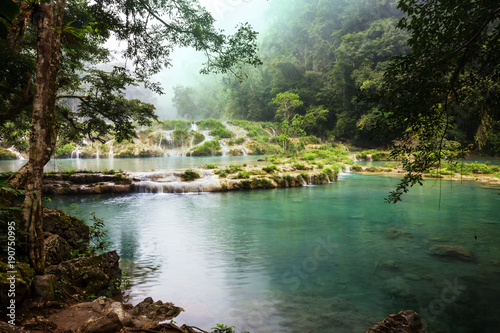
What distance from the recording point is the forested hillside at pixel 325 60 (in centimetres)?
4056

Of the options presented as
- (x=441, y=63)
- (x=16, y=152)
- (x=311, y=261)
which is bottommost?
(x=311, y=261)

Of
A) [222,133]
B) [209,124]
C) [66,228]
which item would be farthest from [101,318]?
[209,124]

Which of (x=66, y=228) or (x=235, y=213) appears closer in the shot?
(x=66, y=228)

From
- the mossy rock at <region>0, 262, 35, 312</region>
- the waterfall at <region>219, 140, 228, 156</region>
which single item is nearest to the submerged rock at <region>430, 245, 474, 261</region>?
the mossy rock at <region>0, 262, 35, 312</region>

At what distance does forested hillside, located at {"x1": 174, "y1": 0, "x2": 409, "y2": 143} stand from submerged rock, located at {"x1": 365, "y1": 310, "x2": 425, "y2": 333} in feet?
111

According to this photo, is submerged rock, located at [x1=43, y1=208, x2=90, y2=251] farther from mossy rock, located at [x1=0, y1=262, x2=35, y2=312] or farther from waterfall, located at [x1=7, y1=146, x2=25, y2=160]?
waterfall, located at [x1=7, y1=146, x2=25, y2=160]

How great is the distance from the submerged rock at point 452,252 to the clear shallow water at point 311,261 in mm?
193

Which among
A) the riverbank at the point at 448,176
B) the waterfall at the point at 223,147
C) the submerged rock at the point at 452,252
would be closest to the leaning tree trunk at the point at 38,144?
the submerged rock at the point at 452,252

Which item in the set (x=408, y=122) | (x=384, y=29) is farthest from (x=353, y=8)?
(x=408, y=122)

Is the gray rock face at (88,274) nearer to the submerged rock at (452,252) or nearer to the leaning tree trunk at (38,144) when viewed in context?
the leaning tree trunk at (38,144)

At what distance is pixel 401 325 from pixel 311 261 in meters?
3.21

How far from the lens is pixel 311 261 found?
6.08 metres

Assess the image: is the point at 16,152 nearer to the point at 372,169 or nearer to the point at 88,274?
the point at 88,274

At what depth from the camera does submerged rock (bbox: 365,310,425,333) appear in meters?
2.85
